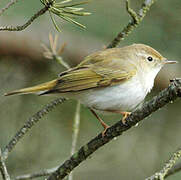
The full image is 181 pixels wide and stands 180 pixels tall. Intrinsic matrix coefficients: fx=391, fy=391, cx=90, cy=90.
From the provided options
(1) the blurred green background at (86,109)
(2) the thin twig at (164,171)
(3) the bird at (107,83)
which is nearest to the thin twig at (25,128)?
(3) the bird at (107,83)

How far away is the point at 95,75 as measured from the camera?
374cm

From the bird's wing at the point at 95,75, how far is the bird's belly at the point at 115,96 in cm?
6

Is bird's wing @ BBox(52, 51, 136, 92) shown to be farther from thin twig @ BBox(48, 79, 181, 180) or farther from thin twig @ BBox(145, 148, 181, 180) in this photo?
thin twig @ BBox(145, 148, 181, 180)

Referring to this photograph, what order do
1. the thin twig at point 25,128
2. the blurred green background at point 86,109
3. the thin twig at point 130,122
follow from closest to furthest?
the thin twig at point 130,122 < the thin twig at point 25,128 < the blurred green background at point 86,109

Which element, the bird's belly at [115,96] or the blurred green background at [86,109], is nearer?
the bird's belly at [115,96]

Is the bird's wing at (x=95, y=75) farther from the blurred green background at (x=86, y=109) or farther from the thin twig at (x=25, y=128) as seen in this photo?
the blurred green background at (x=86, y=109)

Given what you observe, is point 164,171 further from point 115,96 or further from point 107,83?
point 107,83

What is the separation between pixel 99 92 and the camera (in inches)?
141

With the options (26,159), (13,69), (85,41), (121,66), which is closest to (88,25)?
(85,41)

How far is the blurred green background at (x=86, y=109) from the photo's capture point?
16.0ft

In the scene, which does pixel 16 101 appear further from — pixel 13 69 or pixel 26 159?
pixel 26 159

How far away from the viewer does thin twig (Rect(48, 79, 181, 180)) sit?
2.09 meters

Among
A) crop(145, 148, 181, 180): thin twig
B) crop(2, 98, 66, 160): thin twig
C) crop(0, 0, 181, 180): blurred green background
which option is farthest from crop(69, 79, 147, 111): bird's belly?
crop(0, 0, 181, 180): blurred green background

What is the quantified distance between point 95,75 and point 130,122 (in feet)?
4.81
